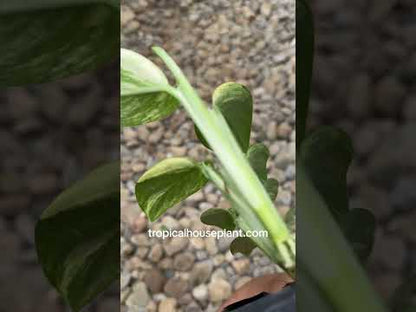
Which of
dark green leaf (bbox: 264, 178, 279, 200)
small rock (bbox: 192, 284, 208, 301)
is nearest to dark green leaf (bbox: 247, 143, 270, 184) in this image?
dark green leaf (bbox: 264, 178, 279, 200)

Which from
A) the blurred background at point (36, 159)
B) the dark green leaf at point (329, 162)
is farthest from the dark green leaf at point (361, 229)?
the blurred background at point (36, 159)

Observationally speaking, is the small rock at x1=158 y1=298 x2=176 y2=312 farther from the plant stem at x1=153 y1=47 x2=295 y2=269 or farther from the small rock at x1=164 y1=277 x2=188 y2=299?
the plant stem at x1=153 y1=47 x2=295 y2=269

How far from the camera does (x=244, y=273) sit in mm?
557

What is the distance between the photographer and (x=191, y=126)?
0.55 m

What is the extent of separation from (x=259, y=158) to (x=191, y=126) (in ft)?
0.21

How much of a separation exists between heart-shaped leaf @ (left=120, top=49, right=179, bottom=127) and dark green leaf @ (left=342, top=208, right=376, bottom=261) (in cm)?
18

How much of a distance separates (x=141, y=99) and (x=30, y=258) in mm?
193

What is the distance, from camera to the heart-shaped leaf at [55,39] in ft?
1.67

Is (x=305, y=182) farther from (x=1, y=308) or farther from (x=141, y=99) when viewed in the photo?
(x=1, y=308)

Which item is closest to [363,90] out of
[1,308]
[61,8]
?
[61,8]

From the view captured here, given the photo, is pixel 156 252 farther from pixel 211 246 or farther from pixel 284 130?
pixel 284 130

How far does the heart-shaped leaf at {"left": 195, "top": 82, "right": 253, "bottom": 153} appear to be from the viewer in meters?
0.54

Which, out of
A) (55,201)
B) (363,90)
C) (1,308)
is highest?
(363,90)

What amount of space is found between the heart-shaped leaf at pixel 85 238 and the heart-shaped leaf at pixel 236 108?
0.32ft
